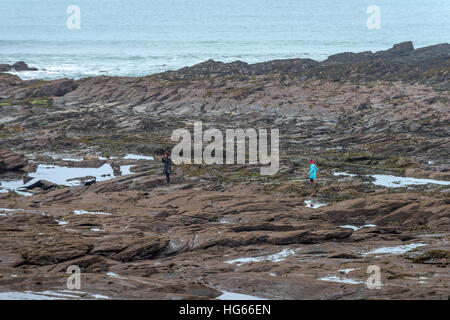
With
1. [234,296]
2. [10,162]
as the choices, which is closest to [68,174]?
[10,162]

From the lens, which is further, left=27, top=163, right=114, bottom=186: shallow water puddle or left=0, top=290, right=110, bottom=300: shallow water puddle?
left=27, top=163, right=114, bottom=186: shallow water puddle

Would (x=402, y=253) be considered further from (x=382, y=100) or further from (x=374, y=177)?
(x=382, y=100)

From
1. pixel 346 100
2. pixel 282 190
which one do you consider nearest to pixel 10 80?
pixel 346 100

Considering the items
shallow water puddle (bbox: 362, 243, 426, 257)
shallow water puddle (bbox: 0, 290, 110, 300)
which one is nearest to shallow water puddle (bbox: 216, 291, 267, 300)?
shallow water puddle (bbox: 0, 290, 110, 300)

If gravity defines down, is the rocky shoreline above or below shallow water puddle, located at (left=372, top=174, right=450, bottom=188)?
above

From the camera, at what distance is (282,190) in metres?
27.9

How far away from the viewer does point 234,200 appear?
2362cm

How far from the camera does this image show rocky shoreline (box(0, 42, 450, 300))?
14.4 metres

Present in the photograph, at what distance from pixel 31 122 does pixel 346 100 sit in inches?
1202

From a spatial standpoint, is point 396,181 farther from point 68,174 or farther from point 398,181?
point 68,174

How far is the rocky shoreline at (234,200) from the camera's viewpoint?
47.4ft

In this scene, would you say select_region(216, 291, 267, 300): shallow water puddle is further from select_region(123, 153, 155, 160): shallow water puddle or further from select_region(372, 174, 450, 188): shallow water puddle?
select_region(123, 153, 155, 160): shallow water puddle

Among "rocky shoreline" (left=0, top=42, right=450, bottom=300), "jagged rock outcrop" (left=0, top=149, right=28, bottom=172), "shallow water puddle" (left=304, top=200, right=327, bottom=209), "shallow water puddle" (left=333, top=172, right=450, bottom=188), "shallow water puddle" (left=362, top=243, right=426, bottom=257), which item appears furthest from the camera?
"jagged rock outcrop" (left=0, top=149, right=28, bottom=172)

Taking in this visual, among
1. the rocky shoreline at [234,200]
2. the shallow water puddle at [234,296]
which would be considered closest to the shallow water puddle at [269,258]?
the rocky shoreline at [234,200]
